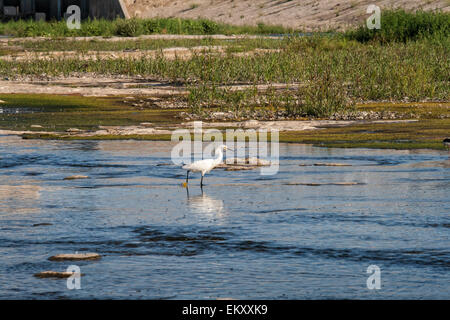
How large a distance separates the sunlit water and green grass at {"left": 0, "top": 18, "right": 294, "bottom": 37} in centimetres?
4456

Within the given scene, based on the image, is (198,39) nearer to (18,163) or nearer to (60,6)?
(60,6)

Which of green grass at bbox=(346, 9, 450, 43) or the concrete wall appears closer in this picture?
green grass at bbox=(346, 9, 450, 43)

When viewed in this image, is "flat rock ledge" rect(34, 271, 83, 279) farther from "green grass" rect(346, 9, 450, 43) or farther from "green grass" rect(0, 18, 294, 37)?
"green grass" rect(0, 18, 294, 37)

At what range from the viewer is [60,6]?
237 ft

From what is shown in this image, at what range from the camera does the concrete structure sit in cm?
6994

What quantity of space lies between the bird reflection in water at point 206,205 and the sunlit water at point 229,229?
23mm

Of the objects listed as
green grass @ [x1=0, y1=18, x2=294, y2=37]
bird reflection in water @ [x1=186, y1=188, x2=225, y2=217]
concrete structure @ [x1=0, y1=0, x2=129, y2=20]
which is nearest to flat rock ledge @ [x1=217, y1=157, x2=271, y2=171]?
bird reflection in water @ [x1=186, y1=188, x2=225, y2=217]

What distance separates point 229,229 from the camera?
430 inches

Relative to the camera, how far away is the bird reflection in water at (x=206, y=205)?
11.9 metres

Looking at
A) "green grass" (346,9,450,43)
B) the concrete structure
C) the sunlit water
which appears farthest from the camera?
the concrete structure

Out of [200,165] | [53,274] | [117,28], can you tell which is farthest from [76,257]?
[117,28]

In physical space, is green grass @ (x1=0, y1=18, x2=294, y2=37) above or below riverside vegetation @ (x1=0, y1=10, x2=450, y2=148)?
above

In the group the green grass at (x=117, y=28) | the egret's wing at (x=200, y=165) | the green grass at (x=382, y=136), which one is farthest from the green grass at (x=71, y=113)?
the green grass at (x=117, y=28)

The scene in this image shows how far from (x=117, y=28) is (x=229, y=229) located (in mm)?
51679
